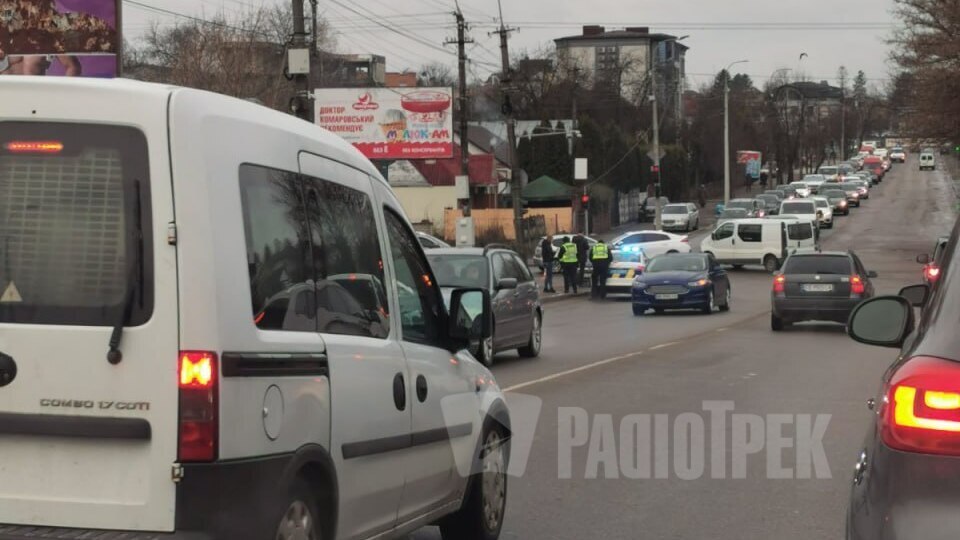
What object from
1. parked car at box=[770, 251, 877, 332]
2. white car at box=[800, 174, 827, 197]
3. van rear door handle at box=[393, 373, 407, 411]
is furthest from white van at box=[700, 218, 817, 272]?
van rear door handle at box=[393, 373, 407, 411]

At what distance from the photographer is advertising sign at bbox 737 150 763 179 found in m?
120

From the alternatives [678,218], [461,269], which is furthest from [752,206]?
[461,269]

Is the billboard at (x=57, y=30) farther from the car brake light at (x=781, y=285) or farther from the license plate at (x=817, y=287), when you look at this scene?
the license plate at (x=817, y=287)

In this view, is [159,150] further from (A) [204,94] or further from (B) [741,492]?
(B) [741,492]

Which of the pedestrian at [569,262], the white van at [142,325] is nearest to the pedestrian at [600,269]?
the pedestrian at [569,262]

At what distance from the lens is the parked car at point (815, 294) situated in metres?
24.4

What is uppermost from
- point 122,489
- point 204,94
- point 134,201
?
point 204,94

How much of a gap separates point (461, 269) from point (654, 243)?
27361mm

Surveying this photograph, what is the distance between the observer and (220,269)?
14.5 feet

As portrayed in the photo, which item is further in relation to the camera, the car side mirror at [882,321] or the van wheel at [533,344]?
the van wheel at [533,344]

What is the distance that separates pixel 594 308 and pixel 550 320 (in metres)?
4.75

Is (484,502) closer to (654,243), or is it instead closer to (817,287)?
(817,287)

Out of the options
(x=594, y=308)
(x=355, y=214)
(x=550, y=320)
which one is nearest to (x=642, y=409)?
(x=355, y=214)

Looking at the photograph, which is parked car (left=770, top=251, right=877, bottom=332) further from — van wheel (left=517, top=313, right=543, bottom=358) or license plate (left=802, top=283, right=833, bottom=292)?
van wheel (left=517, top=313, right=543, bottom=358)
